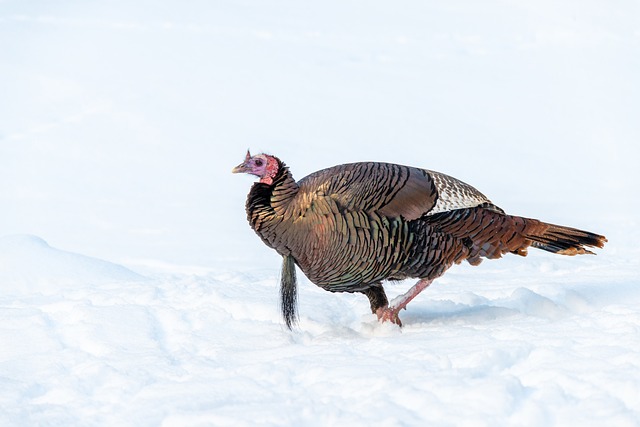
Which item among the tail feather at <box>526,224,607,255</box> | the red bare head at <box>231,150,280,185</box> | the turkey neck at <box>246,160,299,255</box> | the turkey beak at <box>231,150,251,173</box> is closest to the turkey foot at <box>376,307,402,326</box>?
the turkey neck at <box>246,160,299,255</box>

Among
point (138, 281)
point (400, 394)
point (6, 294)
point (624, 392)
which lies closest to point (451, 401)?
point (400, 394)

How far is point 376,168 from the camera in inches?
212

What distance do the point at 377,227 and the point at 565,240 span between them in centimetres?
118

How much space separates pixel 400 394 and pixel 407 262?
141 centimetres

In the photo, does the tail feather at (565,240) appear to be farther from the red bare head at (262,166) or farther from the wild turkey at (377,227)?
the red bare head at (262,166)

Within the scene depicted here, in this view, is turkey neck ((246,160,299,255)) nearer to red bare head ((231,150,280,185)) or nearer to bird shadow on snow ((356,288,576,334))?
red bare head ((231,150,280,185))

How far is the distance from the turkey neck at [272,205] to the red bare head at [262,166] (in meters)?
0.02

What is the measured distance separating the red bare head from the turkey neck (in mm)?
22

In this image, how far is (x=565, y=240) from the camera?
18.3ft

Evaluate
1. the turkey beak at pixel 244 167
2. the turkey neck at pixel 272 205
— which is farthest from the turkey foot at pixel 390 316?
the turkey beak at pixel 244 167

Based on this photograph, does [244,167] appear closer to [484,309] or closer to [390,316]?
[390,316]

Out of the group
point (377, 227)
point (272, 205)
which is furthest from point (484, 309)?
point (272, 205)

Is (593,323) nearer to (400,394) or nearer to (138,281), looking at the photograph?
(400,394)

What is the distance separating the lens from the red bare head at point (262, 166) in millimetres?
5324
